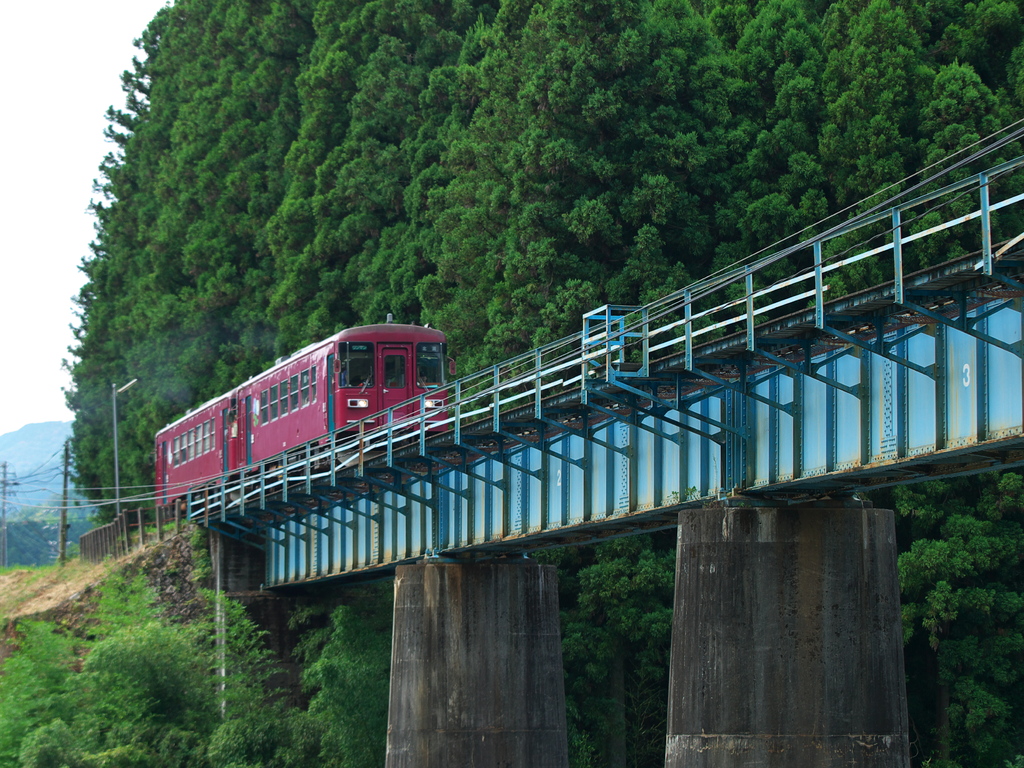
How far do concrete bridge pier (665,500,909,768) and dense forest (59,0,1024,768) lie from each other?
16.1 metres

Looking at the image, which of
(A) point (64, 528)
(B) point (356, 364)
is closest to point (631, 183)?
(B) point (356, 364)

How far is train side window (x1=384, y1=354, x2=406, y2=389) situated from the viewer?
39.9 m

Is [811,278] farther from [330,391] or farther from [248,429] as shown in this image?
[248,429]

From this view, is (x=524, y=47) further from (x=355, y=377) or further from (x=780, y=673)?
(x=780, y=673)

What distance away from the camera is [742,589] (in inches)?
876

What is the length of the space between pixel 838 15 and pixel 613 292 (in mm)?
9966

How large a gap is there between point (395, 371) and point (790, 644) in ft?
64.9

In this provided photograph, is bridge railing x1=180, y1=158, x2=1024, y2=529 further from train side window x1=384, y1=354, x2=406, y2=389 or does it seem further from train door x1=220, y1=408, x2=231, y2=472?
train side window x1=384, y1=354, x2=406, y2=389

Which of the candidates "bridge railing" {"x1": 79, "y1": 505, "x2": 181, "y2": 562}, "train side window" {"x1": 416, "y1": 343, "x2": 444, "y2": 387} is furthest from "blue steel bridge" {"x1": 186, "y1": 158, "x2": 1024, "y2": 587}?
"bridge railing" {"x1": 79, "y1": 505, "x2": 181, "y2": 562}

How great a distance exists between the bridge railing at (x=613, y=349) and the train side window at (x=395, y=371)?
0.68m

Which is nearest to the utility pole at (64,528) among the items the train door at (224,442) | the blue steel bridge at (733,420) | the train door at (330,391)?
the train door at (224,442)

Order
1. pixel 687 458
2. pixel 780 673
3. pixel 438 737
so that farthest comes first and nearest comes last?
pixel 438 737, pixel 687 458, pixel 780 673

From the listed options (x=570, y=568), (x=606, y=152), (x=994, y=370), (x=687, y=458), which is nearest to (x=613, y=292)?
(x=606, y=152)

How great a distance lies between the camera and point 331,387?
39.9 metres
